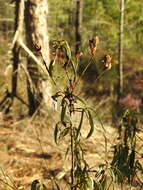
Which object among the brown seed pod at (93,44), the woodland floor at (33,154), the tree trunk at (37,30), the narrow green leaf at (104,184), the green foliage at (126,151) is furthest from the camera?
the tree trunk at (37,30)

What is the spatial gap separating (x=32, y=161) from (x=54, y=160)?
0.24m

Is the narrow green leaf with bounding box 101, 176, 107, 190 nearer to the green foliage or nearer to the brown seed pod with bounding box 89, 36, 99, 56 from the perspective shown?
the green foliage

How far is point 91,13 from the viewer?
1714cm

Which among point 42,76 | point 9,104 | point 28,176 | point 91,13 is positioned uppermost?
point 91,13

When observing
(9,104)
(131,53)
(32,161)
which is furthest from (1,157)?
(131,53)

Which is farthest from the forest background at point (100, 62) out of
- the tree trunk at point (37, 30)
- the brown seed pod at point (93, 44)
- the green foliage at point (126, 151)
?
the brown seed pod at point (93, 44)

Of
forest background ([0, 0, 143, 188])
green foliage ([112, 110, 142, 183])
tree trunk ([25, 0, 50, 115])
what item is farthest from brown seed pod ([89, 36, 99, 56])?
tree trunk ([25, 0, 50, 115])

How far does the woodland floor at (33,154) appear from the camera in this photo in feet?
13.6

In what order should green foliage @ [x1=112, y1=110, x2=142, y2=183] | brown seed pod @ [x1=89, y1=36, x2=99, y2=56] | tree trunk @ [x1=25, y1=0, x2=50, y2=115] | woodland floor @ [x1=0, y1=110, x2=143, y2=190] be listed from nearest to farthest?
brown seed pod @ [x1=89, y1=36, x2=99, y2=56]
green foliage @ [x1=112, y1=110, x2=142, y2=183]
woodland floor @ [x1=0, y1=110, x2=143, y2=190]
tree trunk @ [x1=25, y1=0, x2=50, y2=115]

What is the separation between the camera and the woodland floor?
4133 millimetres

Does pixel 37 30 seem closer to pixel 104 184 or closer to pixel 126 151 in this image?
pixel 126 151

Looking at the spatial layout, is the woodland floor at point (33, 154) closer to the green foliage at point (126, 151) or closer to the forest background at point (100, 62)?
the forest background at point (100, 62)

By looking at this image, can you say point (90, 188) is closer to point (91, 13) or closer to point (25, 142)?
point (25, 142)

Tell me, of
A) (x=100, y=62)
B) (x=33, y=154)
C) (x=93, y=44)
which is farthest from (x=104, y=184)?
(x=100, y=62)
